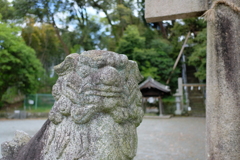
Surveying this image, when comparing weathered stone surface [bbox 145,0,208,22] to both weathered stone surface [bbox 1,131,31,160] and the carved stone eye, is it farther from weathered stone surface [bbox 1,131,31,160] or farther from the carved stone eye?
weathered stone surface [bbox 1,131,31,160]

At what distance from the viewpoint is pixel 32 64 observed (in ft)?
40.5

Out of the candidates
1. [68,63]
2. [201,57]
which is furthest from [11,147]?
[201,57]

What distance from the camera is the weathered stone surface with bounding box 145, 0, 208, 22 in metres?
2.11

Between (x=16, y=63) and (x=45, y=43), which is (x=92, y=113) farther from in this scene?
(x=45, y=43)

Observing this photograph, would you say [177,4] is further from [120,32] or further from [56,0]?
[120,32]

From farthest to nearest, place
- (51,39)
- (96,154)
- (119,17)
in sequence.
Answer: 1. (51,39)
2. (119,17)
3. (96,154)

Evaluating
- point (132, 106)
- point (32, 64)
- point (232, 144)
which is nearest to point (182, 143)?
point (232, 144)

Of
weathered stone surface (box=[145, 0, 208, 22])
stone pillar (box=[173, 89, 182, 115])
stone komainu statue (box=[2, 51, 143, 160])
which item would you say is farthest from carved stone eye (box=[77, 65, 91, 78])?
stone pillar (box=[173, 89, 182, 115])

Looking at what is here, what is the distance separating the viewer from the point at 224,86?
1932 millimetres

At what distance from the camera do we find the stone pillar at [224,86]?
74.1 inches

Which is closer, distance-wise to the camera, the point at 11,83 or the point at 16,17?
the point at 11,83

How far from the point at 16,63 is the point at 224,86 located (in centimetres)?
1168

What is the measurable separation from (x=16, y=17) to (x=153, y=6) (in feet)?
43.5

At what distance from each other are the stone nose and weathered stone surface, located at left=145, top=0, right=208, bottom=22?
0.91m
